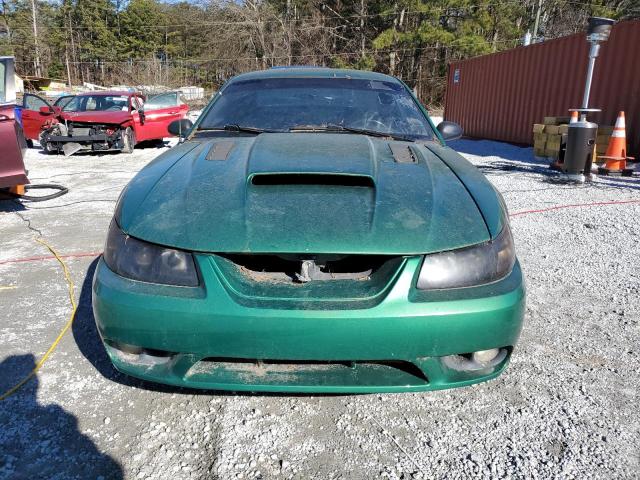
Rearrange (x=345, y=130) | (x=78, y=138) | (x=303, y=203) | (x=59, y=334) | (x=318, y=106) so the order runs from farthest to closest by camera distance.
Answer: (x=78, y=138)
(x=318, y=106)
(x=345, y=130)
(x=59, y=334)
(x=303, y=203)

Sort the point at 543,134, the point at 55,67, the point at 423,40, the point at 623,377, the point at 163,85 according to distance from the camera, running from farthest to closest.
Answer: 1. the point at 55,67
2. the point at 163,85
3. the point at 423,40
4. the point at 543,134
5. the point at 623,377

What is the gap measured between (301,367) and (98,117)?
10957 mm

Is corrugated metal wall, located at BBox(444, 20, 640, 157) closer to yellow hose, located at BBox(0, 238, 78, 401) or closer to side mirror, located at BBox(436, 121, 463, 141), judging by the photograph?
side mirror, located at BBox(436, 121, 463, 141)

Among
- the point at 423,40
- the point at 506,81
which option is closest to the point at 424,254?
the point at 506,81

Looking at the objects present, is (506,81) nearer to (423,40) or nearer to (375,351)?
(375,351)

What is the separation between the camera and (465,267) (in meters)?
1.69

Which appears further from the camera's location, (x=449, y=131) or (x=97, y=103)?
(x=97, y=103)

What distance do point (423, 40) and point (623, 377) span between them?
34.2 m

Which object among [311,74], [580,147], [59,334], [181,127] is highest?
[311,74]

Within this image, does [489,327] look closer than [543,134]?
Yes

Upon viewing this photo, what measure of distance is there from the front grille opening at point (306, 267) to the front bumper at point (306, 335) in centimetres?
12

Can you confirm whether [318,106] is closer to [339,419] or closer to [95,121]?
[339,419]

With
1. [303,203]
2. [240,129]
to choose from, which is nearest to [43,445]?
[303,203]

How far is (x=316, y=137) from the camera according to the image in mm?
2553
